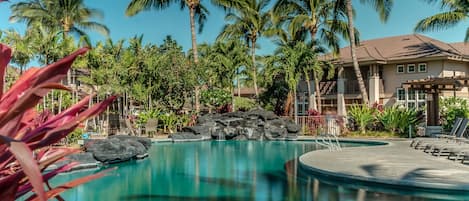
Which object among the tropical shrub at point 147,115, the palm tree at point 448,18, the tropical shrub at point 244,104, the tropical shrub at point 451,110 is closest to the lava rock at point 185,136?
the tropical shrub at point 147,115

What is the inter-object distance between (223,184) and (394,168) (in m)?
3.68

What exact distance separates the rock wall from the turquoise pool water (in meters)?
7.35

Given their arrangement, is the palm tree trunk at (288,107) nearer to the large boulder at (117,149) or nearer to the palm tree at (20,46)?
the large boulder at (117,149)

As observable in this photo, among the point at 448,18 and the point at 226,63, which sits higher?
the point at 448,18

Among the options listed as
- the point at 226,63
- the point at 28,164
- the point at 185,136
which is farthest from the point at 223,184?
the point at 226,63

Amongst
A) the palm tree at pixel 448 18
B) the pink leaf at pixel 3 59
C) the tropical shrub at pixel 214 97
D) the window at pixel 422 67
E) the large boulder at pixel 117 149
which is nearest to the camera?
the pink leaf at pixel 3 59

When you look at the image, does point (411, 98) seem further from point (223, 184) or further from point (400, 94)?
point (223, 184)

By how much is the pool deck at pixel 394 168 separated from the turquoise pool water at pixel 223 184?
17 centimetres

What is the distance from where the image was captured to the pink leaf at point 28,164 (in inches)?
28.0

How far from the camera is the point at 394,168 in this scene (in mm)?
9625

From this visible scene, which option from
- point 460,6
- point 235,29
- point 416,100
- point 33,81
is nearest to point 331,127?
point 416,100

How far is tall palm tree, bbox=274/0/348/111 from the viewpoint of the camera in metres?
26.9

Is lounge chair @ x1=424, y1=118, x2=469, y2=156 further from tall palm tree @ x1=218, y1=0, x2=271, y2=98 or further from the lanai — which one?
tall palm tree @ x1=218, y1=0, x2=271, y2=98

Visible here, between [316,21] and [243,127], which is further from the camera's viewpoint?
[316,21]
